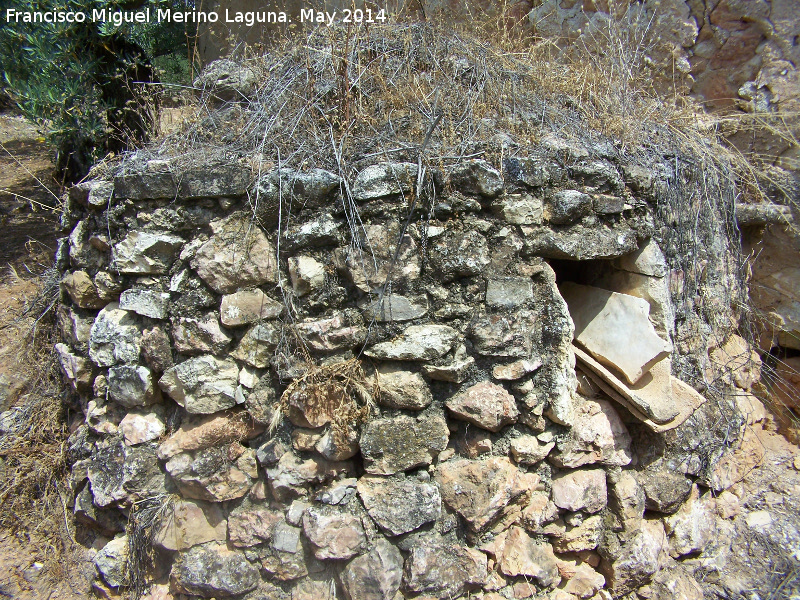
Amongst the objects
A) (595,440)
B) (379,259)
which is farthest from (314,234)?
(595,440)

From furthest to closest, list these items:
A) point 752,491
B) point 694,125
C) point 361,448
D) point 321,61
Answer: point 694,125 → point 752,491 → point 321,61 → point 361,448

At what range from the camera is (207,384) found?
94.4 inches

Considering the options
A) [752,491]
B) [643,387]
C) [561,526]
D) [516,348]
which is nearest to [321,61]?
[516,348]

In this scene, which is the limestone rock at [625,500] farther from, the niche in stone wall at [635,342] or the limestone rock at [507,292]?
the limestone rock at [507,292]

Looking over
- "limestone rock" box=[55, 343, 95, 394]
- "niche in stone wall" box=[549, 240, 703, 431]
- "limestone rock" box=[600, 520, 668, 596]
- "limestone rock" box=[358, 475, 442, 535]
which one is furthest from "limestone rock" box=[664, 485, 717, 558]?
"limestone rock" box=[55, 343, 95, 394]

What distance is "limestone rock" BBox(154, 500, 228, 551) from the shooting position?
7.85 feet

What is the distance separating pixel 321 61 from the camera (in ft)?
9.46

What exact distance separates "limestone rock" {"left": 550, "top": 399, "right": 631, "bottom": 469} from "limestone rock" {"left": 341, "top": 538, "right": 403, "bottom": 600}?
0.86 m

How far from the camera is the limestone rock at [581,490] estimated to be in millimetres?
2484

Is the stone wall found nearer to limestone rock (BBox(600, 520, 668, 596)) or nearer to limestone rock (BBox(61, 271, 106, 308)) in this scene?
limestone rock (BBox(600, 520, 668, 596))

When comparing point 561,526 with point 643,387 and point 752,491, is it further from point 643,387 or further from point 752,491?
point 752,491

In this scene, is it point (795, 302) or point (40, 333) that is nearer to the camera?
point (40, 333)

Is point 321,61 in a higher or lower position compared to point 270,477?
higher

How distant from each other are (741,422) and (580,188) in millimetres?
1811
